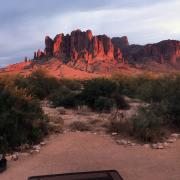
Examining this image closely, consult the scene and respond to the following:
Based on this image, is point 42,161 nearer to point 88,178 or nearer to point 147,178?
point 147,178

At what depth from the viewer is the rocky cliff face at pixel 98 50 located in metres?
96.0

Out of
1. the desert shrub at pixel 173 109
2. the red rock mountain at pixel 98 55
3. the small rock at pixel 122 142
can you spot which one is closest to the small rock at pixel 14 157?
the small rock at pixel 122 142

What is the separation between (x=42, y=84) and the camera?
33.3m

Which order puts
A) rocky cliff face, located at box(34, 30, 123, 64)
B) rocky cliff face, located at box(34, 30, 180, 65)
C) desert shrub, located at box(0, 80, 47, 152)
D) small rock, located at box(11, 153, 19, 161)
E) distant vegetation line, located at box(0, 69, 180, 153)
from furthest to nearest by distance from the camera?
rocky cliff face, located at box(34, 30, 123, 64), rocky cliff face, located at box(34, 30, 180, 65), distant vegetation line, located at box(0, 69, 180, 153), desert shrub, located at box(0, 80, 47, 152), small rock, located at box(11, 153, 19, 161)

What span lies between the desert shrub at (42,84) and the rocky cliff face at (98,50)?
5799 cm

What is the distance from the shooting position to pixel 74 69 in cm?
8188

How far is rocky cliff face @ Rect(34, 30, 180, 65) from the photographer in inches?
3780

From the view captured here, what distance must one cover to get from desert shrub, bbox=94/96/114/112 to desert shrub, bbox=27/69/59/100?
1054 centimetres

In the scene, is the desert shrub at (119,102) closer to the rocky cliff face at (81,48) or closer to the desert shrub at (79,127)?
the desert shrub at (79,127)

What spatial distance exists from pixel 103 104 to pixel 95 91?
2.11 meters

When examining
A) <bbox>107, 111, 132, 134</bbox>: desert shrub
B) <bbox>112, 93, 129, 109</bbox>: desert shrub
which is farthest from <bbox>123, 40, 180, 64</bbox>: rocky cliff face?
<bbox>107, 111, 132, 134</bbox>: desert shrub

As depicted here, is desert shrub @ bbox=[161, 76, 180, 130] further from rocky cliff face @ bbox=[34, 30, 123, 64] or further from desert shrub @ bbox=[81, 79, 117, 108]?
rocky cliff face @ bbox=[34, 30, 123, 64]

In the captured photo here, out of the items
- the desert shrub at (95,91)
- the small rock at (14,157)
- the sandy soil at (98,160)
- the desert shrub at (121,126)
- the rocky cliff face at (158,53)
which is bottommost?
the sandy soil at (98,160)

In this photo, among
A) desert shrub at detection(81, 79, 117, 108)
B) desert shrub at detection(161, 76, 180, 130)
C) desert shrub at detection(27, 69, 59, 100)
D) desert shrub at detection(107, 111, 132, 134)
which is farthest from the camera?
desert shrub at detection(27, 69, 59, 100)
